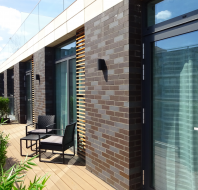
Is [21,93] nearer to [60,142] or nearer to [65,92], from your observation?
[65,92]

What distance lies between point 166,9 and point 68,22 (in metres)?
2.89

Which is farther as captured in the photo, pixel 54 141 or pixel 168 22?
pixel 54 141

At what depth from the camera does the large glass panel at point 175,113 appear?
7.51 ft

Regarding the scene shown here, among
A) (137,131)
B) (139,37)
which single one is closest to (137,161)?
(137,131)

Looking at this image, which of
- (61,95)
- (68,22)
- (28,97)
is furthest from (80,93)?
(28,97)

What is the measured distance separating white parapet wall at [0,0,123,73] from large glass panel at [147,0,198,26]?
583 millimetres

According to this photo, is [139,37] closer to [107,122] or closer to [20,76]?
[107,122]

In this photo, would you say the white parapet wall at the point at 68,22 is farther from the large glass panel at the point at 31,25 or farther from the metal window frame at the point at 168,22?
the metal window frame at the point at 168,22

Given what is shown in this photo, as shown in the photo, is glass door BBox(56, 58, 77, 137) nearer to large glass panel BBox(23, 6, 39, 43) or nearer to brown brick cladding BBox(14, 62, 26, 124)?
large glass panel BBox(23, 6, 39, 43)

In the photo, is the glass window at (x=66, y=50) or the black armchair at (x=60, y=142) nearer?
the black armchair at (x=60, y=142)

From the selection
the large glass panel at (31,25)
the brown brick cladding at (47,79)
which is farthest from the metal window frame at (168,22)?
the large glass panel at (31,25)

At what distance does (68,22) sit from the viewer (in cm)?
489

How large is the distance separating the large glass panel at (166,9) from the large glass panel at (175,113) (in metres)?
0.30

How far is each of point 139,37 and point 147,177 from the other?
2.03 metres
